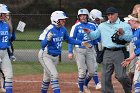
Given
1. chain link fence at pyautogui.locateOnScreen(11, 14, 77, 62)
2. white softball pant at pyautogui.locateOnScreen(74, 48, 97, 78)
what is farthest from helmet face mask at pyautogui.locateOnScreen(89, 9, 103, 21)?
chain link fence at pyautogui.locateOnScreen(11, 14, 77, 62)

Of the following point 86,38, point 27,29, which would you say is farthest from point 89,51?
point 27,29

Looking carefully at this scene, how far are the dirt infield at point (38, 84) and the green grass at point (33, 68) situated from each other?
965 millimetres

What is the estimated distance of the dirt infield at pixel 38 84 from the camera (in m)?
13.4

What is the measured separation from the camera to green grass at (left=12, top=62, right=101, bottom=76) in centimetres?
1715

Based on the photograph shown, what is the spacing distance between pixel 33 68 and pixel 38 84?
3.78 m

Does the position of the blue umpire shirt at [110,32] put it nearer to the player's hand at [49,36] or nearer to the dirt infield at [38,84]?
the player's hand at [49,36]

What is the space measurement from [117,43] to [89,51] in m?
2.01

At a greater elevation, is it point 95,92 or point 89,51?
point 89,51

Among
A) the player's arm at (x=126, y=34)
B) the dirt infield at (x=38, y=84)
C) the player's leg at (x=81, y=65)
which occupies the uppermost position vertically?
the player's arm at (x=126, y=34)

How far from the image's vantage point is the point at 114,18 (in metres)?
11.1

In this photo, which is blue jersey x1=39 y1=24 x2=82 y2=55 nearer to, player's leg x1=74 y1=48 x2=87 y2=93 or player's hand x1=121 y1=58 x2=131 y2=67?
player's leg x1=74 y1=48 x2=87 y2=93

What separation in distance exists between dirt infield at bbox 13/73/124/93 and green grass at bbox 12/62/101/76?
965mm

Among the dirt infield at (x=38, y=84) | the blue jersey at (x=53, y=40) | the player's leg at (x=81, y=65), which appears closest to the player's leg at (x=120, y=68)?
the blue jersey at (x=53, y=40)

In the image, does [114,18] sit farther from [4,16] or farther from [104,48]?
[4,16]
